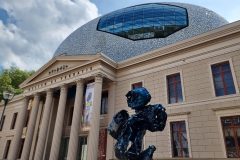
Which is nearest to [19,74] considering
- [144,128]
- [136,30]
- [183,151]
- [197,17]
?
[136,30]

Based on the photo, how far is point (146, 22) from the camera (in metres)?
28.6

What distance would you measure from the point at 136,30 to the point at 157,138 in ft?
54.9

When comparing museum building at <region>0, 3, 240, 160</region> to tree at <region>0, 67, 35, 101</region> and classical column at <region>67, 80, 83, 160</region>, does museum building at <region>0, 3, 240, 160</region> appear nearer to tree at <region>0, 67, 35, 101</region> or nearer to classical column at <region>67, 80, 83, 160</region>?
classical column at <region>67, 80, 83, 160</region>

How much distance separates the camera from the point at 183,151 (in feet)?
48.0

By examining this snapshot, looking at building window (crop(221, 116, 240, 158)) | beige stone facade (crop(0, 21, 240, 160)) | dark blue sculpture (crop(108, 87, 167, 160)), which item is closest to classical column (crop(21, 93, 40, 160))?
beige stone facade (crop(0, 21, 240, 160))

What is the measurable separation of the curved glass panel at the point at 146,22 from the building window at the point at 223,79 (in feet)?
39.8

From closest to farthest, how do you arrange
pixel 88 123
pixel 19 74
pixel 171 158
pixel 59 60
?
pixel 171 158
pixel 88 123
pixel 59 60
pixel 19 74

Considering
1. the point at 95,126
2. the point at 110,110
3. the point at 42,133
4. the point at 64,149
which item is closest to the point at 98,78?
the point at 110,110

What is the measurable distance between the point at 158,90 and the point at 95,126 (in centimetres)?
611

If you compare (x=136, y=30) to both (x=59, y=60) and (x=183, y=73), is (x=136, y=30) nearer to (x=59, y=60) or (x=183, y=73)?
(x=59, y=60)

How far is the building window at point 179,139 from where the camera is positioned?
577 inches

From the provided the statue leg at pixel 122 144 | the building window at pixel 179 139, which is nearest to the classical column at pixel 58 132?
the building window at pixel 179 139

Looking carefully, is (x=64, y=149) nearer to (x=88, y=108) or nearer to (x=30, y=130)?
(x=30, y=130)

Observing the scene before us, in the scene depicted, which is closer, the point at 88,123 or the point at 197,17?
the point at 88,123
